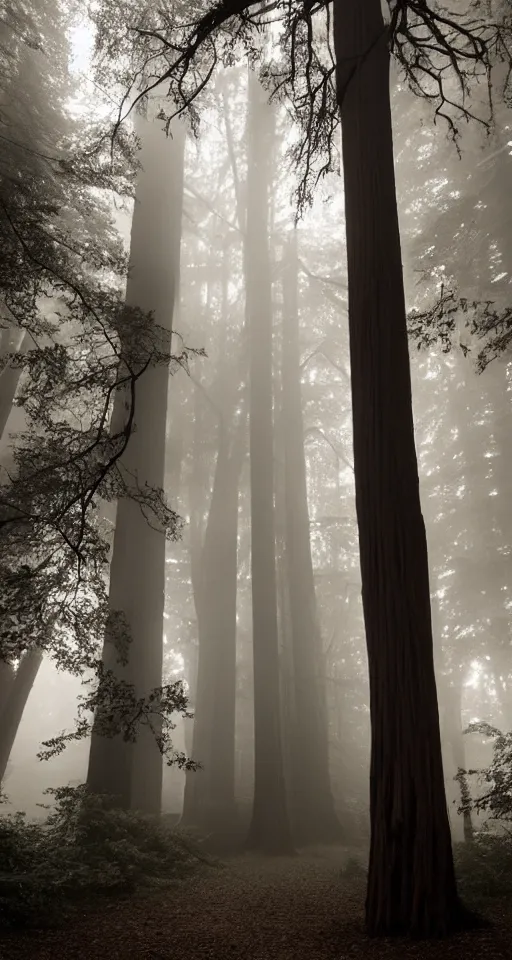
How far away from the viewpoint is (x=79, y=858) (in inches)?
247

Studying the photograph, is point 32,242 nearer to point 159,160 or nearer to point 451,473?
point 159,160

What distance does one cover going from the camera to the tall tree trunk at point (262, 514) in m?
12.6

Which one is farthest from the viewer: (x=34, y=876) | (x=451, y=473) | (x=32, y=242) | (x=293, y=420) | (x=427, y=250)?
(x=451, y=473)

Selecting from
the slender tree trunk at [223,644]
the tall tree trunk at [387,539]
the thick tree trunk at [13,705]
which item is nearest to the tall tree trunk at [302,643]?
the slender tree trunk at [223,644]

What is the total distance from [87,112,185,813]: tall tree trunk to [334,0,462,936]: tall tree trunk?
325 cm

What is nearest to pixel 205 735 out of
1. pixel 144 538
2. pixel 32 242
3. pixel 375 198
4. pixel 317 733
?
pixel 317 733

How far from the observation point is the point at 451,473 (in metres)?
19.3

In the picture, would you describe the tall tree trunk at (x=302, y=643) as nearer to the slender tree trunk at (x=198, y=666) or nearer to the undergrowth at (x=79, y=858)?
the slender tree trunk at (x=198, y=666)

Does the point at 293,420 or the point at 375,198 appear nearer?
the point at 375,198

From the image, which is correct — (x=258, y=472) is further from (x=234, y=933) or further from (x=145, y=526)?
(x=234, y=933)

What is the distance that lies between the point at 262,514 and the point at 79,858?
9.00 meters

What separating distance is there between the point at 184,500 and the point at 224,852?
461 inches

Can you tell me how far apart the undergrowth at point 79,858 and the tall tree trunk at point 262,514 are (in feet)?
13.9

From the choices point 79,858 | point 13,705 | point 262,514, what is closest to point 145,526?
point 79,858
